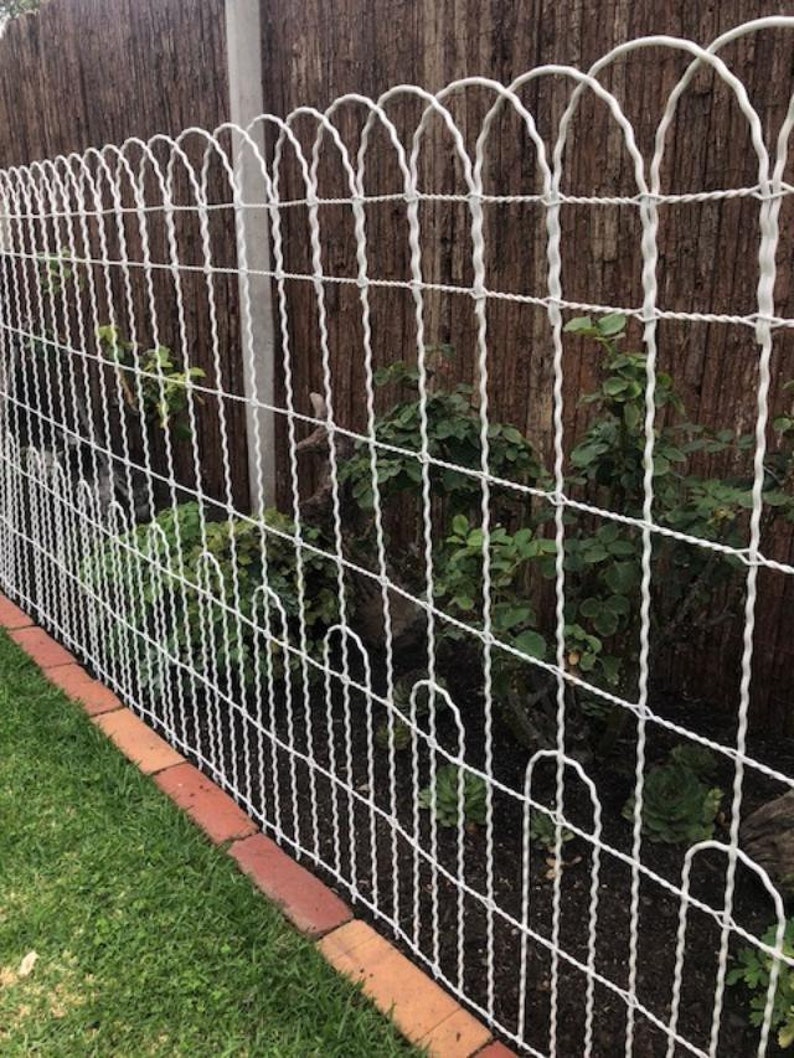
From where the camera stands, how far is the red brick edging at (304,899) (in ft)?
6.25

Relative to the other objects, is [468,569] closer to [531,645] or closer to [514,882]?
[531,645]

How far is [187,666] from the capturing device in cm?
295

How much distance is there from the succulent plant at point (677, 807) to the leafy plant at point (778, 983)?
14.4 inches

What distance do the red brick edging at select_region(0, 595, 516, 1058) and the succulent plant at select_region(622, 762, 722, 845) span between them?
642 millimetres

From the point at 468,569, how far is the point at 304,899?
89cm

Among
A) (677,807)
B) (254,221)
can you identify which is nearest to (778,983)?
(677,807)

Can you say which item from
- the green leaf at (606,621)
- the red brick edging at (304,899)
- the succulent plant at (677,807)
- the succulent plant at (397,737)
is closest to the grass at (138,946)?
the red brick edging at (304,899)

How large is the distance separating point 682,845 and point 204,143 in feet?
10.5

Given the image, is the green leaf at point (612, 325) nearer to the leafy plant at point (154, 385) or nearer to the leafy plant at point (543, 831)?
the leafy plant at point (543, 831)

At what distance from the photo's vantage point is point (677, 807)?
2.27 m

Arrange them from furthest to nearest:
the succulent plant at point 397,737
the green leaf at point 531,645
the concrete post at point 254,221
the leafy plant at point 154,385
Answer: the leafy plant at point 154,385 → the concrete post at point 254,221 → the succulent plant at point 397,737 → the green leaf at point 531,645

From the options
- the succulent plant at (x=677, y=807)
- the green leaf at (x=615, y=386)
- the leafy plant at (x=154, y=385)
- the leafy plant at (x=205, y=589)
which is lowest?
the succulent plant at (x=677, y=807)

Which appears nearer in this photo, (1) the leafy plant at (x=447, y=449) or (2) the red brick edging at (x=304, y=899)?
(2) the red brick edging at (x=304, y=899)

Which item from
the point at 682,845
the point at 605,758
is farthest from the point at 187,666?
the point at 682,845
